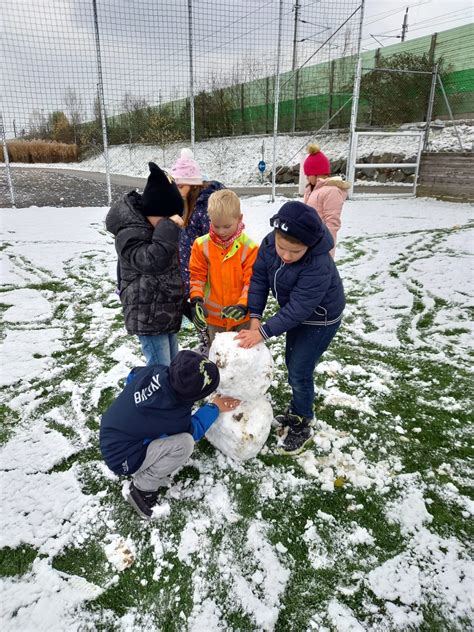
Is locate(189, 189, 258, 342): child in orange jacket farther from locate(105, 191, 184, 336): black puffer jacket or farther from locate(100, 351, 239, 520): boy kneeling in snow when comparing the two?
locate(100, 351, 239, 520): boy kneeling in snow

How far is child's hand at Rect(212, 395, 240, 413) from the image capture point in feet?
7.67

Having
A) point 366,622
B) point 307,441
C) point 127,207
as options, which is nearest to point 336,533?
point 366,622

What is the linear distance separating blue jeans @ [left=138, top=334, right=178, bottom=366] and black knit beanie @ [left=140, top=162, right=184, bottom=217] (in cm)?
75

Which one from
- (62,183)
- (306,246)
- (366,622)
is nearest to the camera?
(366,622)

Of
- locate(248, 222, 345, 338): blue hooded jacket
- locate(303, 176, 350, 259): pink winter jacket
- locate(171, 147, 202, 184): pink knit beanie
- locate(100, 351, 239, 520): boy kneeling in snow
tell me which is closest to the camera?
locate(100, 351, 239, 520): boy kneeling in snow

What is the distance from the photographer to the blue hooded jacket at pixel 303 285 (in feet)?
6.97

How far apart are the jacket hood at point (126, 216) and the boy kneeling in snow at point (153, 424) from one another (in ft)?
2.51

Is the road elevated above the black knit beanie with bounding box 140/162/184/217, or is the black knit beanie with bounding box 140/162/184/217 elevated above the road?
the black knit beanie with bounding box 140/162/184/217

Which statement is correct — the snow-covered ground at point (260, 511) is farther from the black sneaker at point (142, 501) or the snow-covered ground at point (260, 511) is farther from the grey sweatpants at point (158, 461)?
the grey sweatpants at point (158, 461)

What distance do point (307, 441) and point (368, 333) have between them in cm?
181

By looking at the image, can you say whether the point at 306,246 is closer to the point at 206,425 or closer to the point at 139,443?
the point at 206,425

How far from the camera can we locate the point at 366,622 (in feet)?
5.21

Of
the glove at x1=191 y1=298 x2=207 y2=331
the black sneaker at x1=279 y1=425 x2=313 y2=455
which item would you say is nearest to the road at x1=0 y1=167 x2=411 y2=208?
the glove at x1=191 y1=298 x2=207 y2=331

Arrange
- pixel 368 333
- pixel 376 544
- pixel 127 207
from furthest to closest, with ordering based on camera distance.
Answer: pixel 368 333
pixel 127 207
pixel 376 544
